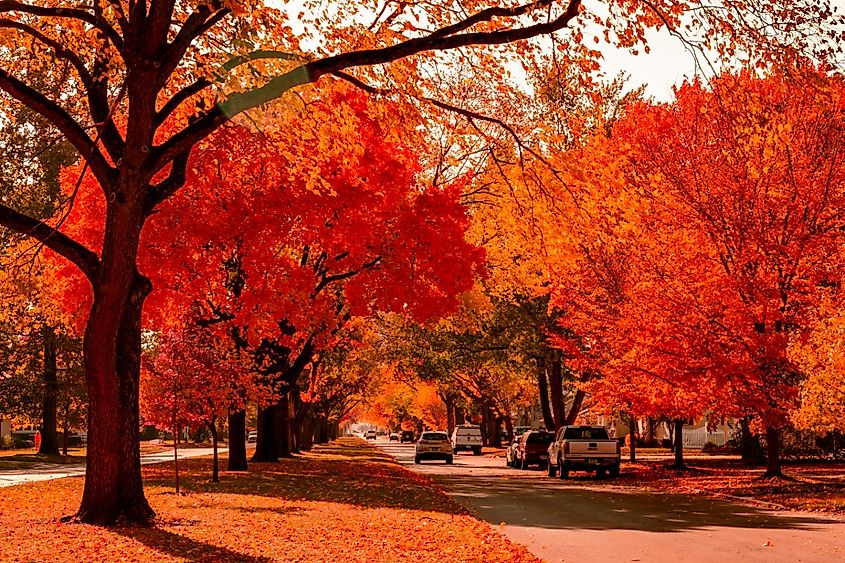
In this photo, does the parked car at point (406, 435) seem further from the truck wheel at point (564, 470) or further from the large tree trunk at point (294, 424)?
the truck wheel at point (564, 470)

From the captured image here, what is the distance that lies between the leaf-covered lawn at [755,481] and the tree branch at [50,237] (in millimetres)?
14567

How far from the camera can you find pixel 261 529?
15.5 meters

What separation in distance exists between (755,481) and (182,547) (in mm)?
19126

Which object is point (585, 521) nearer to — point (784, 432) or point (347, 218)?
point (347, 218)

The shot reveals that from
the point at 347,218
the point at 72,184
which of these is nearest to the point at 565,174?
the point at 347,218

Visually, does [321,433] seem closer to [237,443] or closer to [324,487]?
[237,443]

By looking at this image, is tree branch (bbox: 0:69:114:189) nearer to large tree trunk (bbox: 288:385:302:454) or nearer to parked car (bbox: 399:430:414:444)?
large tree trunk (bbox: 288:385:302:454)

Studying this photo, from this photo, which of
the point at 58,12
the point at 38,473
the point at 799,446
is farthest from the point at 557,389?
the point at 58,12

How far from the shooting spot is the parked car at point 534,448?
4391 centimetres

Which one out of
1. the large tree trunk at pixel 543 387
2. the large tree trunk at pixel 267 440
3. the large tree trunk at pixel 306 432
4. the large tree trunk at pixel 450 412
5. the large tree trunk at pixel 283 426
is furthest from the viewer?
the large tree trunk at pixel 450 412

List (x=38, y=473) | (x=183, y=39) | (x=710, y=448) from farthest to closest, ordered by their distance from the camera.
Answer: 1. (x=710, y=448)
2. (x=38, y=473)
3. (x=183, y=39)

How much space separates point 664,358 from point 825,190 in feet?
19.2

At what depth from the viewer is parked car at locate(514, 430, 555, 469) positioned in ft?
144

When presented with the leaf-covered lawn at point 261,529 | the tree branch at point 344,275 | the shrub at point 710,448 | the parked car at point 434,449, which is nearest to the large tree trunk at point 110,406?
the leaf-covered lawn at point 261,529
